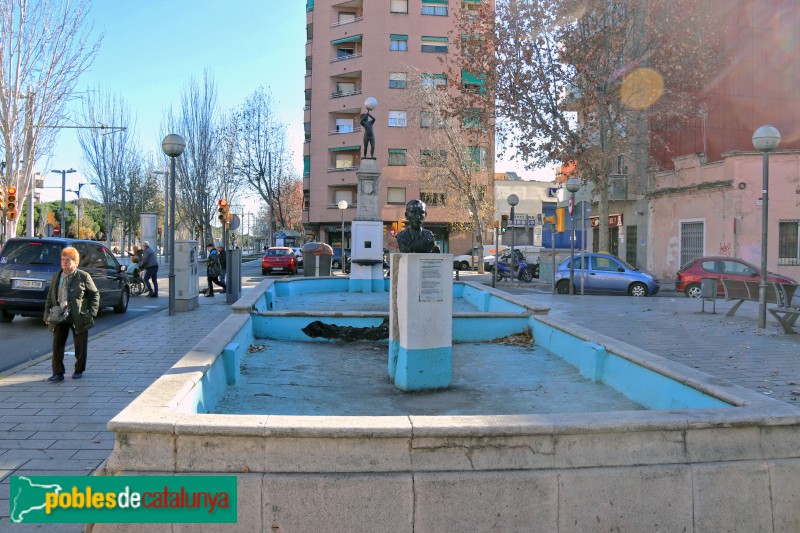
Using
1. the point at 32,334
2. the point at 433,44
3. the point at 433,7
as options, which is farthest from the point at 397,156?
the point at 32,334

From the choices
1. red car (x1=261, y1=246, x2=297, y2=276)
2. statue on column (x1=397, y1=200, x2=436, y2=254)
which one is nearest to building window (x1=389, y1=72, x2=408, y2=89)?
red car (x1=261, y1=246, x2=297, y2=276)

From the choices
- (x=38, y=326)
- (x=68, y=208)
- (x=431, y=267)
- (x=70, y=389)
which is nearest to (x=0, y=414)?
(x=70, y=389)

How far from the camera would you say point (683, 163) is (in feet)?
88.0

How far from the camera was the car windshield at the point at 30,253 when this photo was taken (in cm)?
1152

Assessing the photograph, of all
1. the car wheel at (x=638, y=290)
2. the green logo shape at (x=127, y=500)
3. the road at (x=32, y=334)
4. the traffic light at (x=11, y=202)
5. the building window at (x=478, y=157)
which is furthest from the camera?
the building window at (x=478, y=157)

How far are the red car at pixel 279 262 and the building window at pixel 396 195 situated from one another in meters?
15.1

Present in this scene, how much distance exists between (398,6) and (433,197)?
14.7m

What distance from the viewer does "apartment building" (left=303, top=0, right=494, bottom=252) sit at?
150 ft

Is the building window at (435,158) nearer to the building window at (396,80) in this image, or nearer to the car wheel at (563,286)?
the building window at (396,80)

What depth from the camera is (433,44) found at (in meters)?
45.8

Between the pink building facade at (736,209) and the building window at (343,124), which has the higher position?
the building window at (343,124)

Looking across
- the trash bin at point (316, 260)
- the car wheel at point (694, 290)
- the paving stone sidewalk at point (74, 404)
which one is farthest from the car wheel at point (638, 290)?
the paving stone sidewalk at point (74, 404)

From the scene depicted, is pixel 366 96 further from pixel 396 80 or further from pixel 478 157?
pixel 478 157

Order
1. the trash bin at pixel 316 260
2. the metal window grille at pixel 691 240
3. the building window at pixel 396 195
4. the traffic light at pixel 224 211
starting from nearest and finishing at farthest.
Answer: the traffic light at pixel 224 211 < the trash bin at pixel 316 260 < the metal window grille at pixel 691 240 < the building window at pixel 396 195
